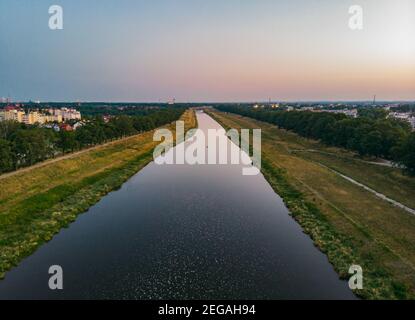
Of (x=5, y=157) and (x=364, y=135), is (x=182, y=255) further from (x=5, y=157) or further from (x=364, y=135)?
(x=364, y=135)

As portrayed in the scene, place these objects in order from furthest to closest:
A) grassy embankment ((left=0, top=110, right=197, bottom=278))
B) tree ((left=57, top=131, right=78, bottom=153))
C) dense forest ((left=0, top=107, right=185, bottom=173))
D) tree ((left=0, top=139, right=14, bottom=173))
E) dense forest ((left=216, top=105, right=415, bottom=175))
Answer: tree ((left=57, top=131, right=78, bottom=153)) → dense forest ((left=0, top=107, right=185, bottom=173)) → dense forest ((left=216, top=105, right=415, bottom=175)) → tree ((left=0, top=139, right=14, bottom=173)) → grassy embankment ((left=0, top=110, right=197, bottom=278))

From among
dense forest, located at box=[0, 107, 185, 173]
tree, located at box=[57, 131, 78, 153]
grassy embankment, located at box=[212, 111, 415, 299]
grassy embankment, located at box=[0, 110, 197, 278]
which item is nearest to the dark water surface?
grassy embankment, located at box=[0, 110, 197, 278]

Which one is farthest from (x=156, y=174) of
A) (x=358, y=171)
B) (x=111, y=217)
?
(x=358, y=171)

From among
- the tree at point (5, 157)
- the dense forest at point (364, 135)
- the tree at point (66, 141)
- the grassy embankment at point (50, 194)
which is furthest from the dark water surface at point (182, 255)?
the tree at point (66, 141)

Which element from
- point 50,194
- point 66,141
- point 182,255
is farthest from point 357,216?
point 66,141

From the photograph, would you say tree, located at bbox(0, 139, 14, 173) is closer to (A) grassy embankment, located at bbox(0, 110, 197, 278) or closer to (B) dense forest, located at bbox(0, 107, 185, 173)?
(B) dense forest, located at bbox(0, 107, 185, 173)
